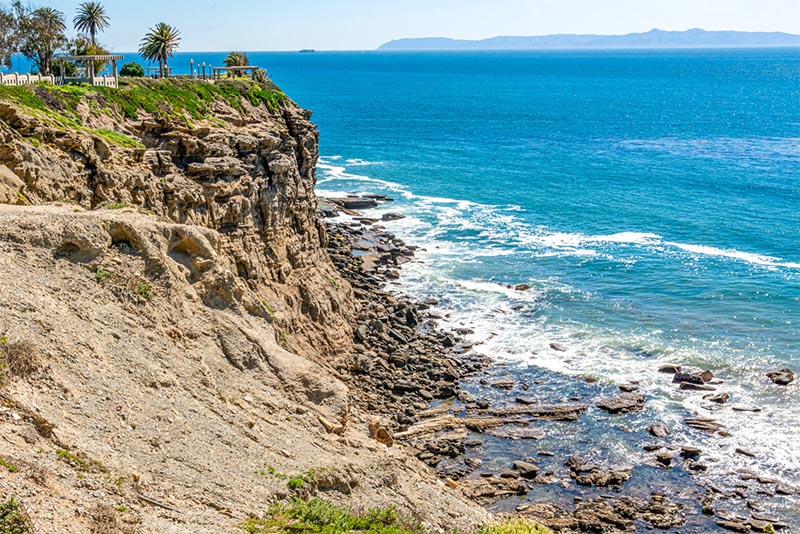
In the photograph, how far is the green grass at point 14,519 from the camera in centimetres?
1952

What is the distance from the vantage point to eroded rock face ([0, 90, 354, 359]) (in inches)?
1732

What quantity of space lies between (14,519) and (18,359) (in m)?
7.88

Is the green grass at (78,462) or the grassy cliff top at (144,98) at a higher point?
the grassy cliff top at (144,98)

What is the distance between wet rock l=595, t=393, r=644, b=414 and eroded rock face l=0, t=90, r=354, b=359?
18168 mm

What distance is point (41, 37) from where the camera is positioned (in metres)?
77.2

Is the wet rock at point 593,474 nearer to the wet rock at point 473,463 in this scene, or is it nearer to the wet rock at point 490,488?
the wet rock at point 490,488

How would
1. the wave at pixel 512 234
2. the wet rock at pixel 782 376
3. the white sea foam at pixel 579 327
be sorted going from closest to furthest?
1. the white sea foam at pixel 579 327
2. the wet rock at pixel 782 376
3. the wave at pixel 512 234

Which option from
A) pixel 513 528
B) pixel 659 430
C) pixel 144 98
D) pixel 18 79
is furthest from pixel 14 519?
pixel 18 79

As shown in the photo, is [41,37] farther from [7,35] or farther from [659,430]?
[659,430]

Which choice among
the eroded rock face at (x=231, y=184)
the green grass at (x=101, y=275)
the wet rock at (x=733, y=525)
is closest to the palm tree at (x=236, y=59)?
the eroded rock face at (x=231, y=184)

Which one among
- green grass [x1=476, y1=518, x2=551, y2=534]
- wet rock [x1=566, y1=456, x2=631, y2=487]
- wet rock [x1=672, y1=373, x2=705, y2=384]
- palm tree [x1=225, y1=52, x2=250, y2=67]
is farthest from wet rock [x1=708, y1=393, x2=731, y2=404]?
palm tree [x1=225, y1=52, x2=250, y2=67]

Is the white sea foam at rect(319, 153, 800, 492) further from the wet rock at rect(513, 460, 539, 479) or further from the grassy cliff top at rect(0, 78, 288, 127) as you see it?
the grassy cliff top at rect(0, 78, 288, 127)

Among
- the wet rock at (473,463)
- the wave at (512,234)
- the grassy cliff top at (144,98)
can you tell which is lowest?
the wet rock at (473,463)

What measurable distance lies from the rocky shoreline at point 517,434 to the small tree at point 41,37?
123 feet
